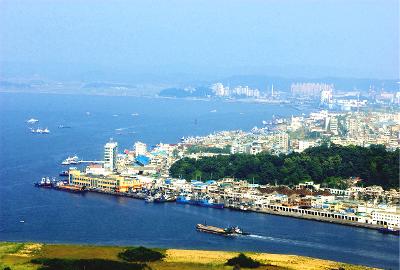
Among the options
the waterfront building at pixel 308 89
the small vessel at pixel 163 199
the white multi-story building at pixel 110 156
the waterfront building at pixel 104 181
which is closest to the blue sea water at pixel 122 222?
the small vessel at pixel 163 199

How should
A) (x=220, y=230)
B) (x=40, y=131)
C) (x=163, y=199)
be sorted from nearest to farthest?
(x=220, y=230), (x=163, y=199), (x=40, y=131)

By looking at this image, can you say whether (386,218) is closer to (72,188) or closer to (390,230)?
(390,230)

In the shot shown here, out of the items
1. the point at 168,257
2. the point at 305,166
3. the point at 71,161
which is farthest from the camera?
the point at 71,161

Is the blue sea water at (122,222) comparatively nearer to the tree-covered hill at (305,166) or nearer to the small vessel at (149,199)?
the small vessel at (149,199)

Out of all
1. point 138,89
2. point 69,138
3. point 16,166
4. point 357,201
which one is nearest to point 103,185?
point 16,166

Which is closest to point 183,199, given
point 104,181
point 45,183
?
point 104,181

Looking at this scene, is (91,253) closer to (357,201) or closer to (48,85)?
(357,201)

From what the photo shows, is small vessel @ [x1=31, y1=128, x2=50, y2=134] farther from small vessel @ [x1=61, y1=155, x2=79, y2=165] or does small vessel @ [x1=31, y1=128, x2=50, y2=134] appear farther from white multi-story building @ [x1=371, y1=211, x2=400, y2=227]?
white multi-story building @ [x1=371, y1=211, x2=400, y2=227]
